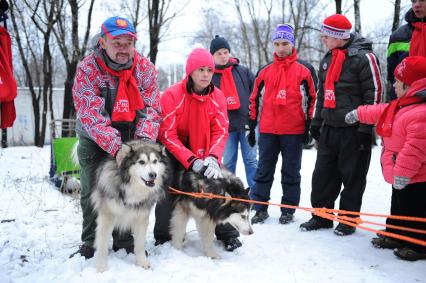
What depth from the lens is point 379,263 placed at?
2924 mm

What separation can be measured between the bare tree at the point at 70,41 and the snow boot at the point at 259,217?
27.8 feet

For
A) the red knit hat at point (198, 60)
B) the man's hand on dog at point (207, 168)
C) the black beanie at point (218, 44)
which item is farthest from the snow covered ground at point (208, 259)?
the black beanie at point (218, 44)

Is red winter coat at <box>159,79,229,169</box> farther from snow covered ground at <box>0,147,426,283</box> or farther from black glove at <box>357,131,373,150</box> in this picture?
black glove at <box>357,131,373,150</box>

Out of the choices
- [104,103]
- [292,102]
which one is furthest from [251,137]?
[104,103]

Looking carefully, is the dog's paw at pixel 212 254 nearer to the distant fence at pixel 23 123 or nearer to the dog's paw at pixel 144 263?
the dog's paw at pixel 144 263

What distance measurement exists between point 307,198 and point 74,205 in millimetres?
3499

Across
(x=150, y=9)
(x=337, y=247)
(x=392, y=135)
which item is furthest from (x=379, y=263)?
(x=150, y=9)

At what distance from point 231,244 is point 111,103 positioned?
1.75m

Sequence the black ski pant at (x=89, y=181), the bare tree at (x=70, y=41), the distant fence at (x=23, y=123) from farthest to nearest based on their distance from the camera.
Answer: the distant fence at (x=23, y=123) < the bare tree at (x=70, y=41) < the black ski pant at (x=89, y=181)

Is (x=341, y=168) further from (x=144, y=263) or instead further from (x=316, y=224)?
(x=144, y=263)

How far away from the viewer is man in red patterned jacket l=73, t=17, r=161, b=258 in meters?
2.76

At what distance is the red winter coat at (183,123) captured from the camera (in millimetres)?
3211

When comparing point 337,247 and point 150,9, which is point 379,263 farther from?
point 150,9

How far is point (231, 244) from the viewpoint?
11.0 ft
